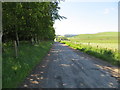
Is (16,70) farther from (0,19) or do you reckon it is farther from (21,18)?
(21,18)

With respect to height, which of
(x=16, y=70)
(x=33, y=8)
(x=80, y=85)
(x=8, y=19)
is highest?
(x=33, y=8)

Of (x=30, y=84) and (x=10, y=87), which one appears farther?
(x=30, y=84)

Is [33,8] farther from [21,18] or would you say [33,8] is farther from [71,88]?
[71,88]

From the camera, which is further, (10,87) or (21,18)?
(21,18)

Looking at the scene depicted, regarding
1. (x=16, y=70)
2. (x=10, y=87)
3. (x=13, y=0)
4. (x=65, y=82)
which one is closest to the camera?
(x=10, y=87)

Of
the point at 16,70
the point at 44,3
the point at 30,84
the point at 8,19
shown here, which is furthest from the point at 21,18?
the point at 30,84

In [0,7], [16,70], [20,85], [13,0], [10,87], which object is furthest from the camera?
[0,7]

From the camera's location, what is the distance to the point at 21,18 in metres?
11.3

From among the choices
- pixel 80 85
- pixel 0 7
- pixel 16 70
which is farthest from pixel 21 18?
pixel 80 85

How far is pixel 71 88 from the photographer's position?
15.9ft

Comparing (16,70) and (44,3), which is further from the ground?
(44,3)

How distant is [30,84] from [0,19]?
21.7 feet

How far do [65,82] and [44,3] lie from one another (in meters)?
5.97

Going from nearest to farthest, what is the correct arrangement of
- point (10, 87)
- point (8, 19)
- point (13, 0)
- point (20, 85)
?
point (10, 87) → point (20, 85) → point (13, 0) → point (8, 19)
